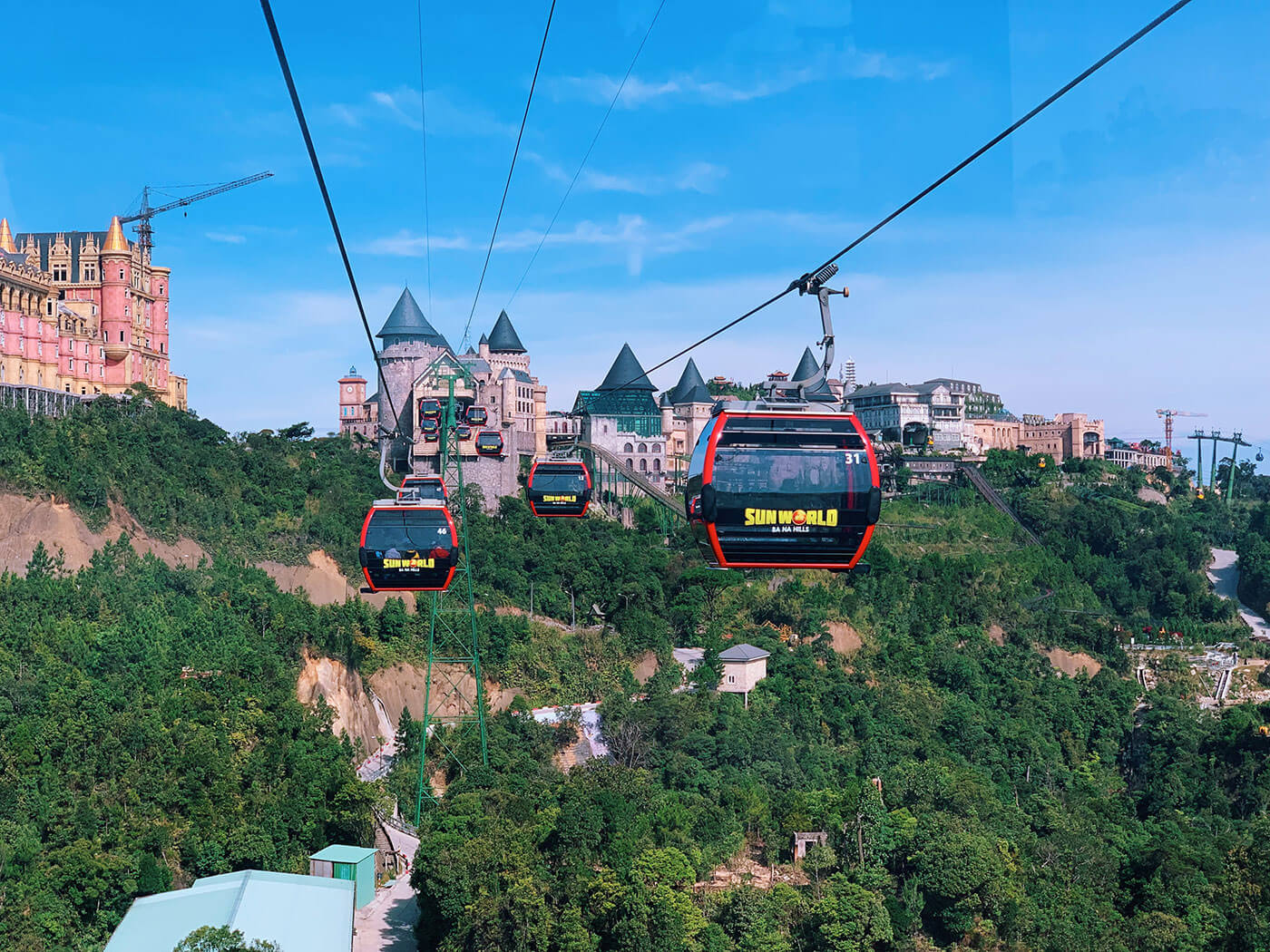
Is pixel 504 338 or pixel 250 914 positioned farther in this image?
pixel 504 338

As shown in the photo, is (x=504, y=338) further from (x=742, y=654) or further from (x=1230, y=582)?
(x=1230, y=582)

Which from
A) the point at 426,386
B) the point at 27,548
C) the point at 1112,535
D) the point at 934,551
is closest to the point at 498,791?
the point at 27,548

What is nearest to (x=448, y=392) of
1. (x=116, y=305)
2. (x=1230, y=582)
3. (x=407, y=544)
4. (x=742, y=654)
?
(x=116, y=305)

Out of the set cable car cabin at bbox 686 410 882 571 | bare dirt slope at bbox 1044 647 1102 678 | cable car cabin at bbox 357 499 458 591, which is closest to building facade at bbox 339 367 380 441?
bare dirt slope at bbox 1044 647 1102 678

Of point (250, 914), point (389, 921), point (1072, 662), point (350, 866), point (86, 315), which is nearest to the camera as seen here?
point (250, 914)

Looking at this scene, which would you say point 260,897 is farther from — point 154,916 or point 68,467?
point 68,467

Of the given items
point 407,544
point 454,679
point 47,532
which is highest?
point 407,544

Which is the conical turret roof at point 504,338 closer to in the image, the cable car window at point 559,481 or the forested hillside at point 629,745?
the forested hillside at point 629,745
